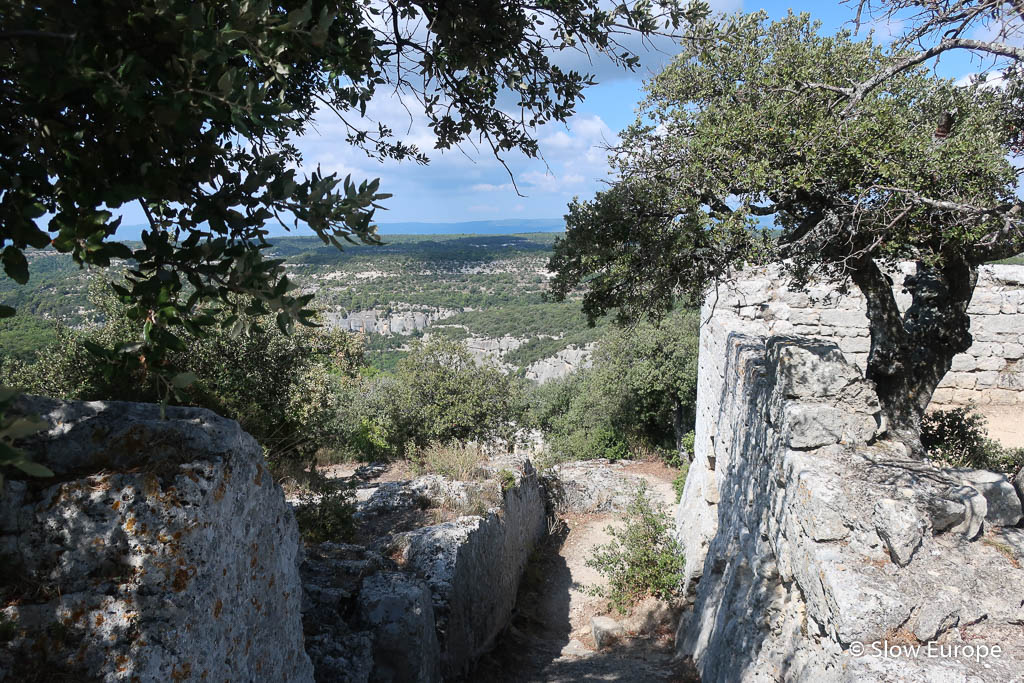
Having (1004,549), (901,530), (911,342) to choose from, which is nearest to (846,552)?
(901,530)

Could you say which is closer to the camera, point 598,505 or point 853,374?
point 853,374

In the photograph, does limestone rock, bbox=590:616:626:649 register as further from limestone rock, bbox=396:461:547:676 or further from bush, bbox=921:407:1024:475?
bush, bbox=921:407:1024:475

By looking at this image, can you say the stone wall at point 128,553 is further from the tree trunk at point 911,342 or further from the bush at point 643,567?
the bush at point 643,567

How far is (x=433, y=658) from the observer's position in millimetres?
5266

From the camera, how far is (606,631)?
27.4ft

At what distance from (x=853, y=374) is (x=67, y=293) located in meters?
22.6

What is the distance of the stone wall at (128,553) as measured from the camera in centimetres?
220

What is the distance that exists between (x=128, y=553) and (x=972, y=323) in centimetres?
1509

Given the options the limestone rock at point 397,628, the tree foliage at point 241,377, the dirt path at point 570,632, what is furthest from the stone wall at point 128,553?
the tree foliage at point 241,377

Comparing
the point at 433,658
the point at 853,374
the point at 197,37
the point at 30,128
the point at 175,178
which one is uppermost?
the point at 197,37

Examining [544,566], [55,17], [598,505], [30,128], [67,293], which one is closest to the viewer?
[55,17]

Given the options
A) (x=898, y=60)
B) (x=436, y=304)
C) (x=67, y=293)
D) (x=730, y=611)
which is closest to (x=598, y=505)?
(x=730, y=611)

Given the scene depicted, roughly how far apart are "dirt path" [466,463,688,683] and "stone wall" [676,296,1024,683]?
107 centimetres

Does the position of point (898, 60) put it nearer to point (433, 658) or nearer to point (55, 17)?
point (55, 17)
